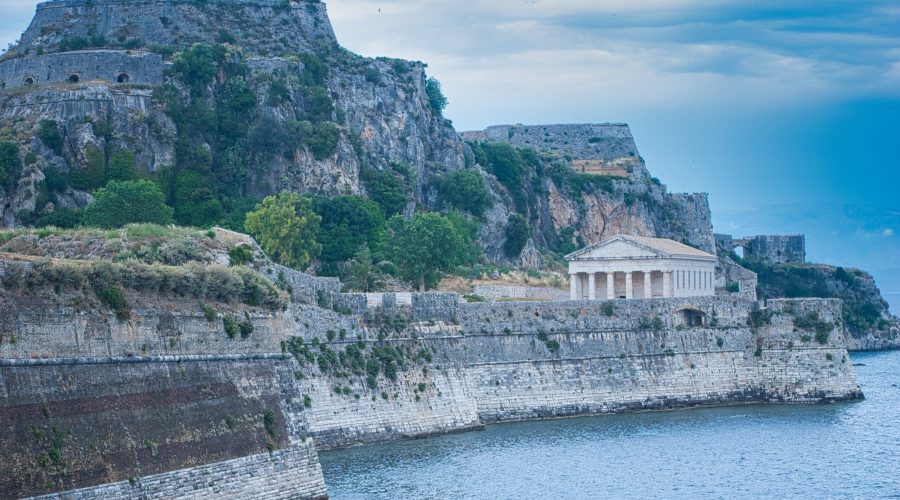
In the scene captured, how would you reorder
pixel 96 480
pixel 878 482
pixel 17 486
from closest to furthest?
1. pixel 17 486
2. pixel 96 480
3. pixel 878 482

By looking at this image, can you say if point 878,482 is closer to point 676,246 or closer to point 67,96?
point 676,246

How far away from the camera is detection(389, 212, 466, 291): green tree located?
89.1 metres

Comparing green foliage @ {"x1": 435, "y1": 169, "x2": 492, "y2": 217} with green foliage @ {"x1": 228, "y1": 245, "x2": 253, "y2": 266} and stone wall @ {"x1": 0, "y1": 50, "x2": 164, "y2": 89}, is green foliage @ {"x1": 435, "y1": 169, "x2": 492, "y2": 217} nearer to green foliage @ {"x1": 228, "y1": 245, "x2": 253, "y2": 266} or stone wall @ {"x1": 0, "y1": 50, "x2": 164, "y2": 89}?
stone wall @ {"x1": 0, "y1": 50, "x2": 164, "y2": 89}

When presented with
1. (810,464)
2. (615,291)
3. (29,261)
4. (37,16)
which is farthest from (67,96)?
(29,261)

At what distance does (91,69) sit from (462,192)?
92.3 feet

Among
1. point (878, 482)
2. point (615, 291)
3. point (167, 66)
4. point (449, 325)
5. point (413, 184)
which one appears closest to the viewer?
point (878, 482)

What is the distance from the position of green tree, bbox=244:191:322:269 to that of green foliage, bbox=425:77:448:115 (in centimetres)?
3274

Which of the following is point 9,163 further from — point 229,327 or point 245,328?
point 229,327

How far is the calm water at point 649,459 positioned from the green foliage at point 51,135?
37.7 meters

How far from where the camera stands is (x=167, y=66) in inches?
3964

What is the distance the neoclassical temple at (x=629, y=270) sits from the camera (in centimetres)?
8831

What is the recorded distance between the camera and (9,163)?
288ft

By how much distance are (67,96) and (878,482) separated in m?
57.1

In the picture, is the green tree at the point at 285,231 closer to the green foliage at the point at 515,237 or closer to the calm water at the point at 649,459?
the calm water at the point at 649,459
